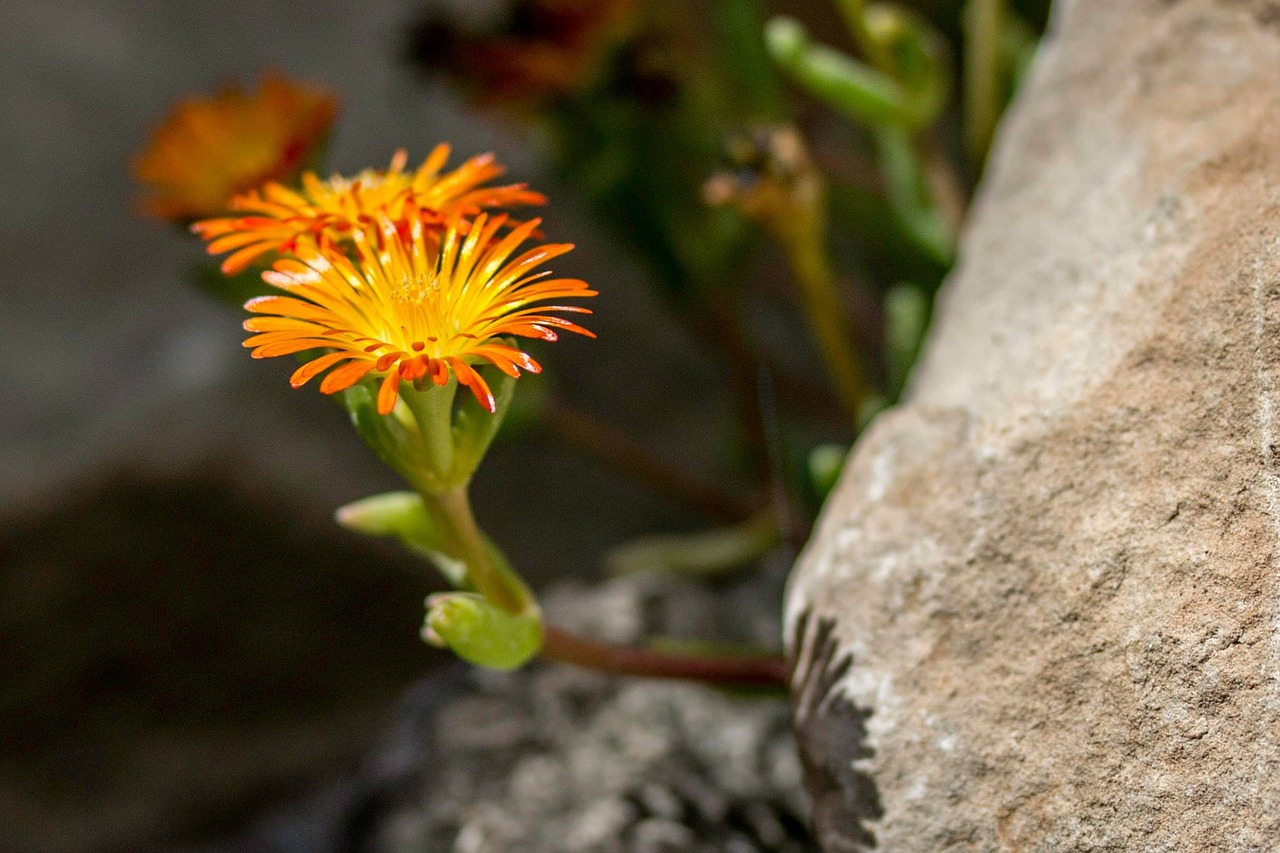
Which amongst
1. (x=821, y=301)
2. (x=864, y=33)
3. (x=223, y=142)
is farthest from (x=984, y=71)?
(x=223, y=142)

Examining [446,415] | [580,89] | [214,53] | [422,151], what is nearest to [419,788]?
[446,415]

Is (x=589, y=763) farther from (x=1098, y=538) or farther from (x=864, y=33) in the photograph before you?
(x=864, y=33)

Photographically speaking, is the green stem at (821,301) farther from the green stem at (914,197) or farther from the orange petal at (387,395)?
the orange petal at (387,395)

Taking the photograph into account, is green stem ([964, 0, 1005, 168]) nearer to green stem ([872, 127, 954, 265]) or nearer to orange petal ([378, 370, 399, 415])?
green stem ([872, 127, 954, 265])

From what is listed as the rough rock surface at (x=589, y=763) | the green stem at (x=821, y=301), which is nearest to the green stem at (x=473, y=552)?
the rough rock surface at (x=589, y=763)

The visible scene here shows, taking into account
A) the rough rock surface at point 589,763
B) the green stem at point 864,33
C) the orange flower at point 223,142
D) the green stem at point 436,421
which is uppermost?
the orange flower at point 223,142

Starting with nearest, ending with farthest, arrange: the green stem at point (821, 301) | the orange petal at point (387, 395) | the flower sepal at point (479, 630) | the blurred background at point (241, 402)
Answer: the orange petal at point (387, 395), the flower sepal at point (479, 630), the green stem at point (821, 301), the blurred background at point (241, 402)

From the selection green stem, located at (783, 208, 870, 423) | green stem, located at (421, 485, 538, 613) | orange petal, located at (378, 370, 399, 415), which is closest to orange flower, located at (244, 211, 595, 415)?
orange petal, located at (378, 370, 399, 415)
